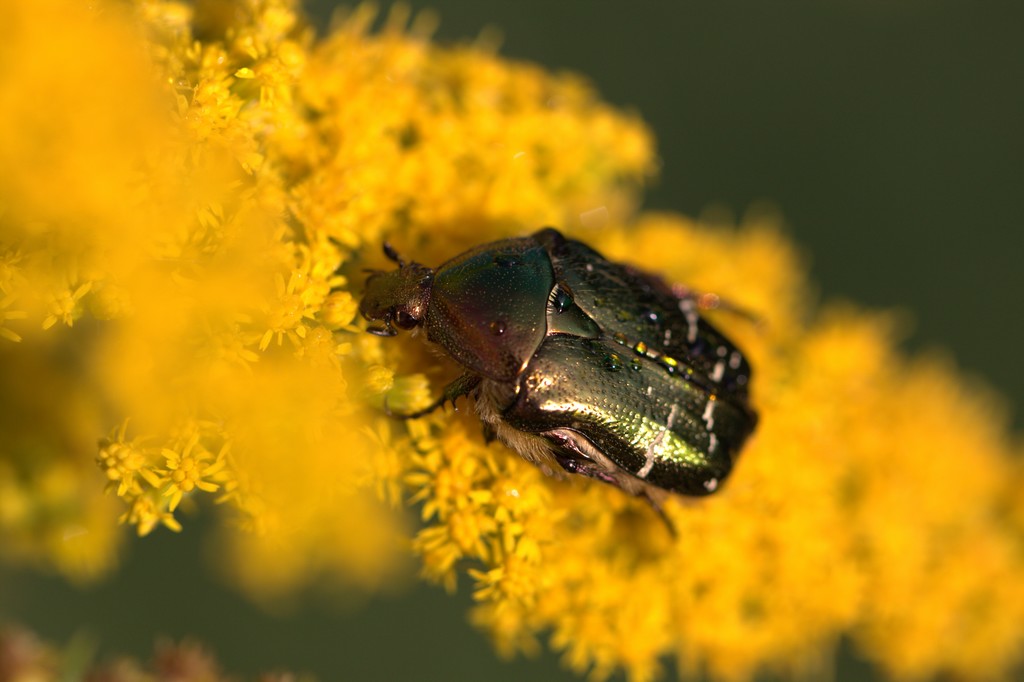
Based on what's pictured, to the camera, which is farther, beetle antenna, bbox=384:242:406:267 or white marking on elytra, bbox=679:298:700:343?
white marking on elytra, bbox=679:298:700:343

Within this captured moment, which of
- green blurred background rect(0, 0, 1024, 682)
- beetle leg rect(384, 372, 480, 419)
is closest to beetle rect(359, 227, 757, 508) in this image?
beetle leg rect(384, 372, 480, 419)

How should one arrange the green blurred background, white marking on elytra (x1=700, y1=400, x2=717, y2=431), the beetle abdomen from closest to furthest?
the beetle abdomen, white marking on elytra (x1=700, y1=400, x2=717, y2=431), the green blurred background

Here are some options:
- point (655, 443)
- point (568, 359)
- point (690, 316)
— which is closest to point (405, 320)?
point (568, 359)

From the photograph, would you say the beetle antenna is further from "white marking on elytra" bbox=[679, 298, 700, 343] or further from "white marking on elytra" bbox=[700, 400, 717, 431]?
"white marking on elytra" bbox=[700, 400, 717, 431]

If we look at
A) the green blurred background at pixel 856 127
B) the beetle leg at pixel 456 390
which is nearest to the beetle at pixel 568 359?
the beetle leg at pixel 456 390

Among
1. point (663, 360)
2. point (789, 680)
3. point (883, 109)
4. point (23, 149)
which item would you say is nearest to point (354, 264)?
point (663, 360)
